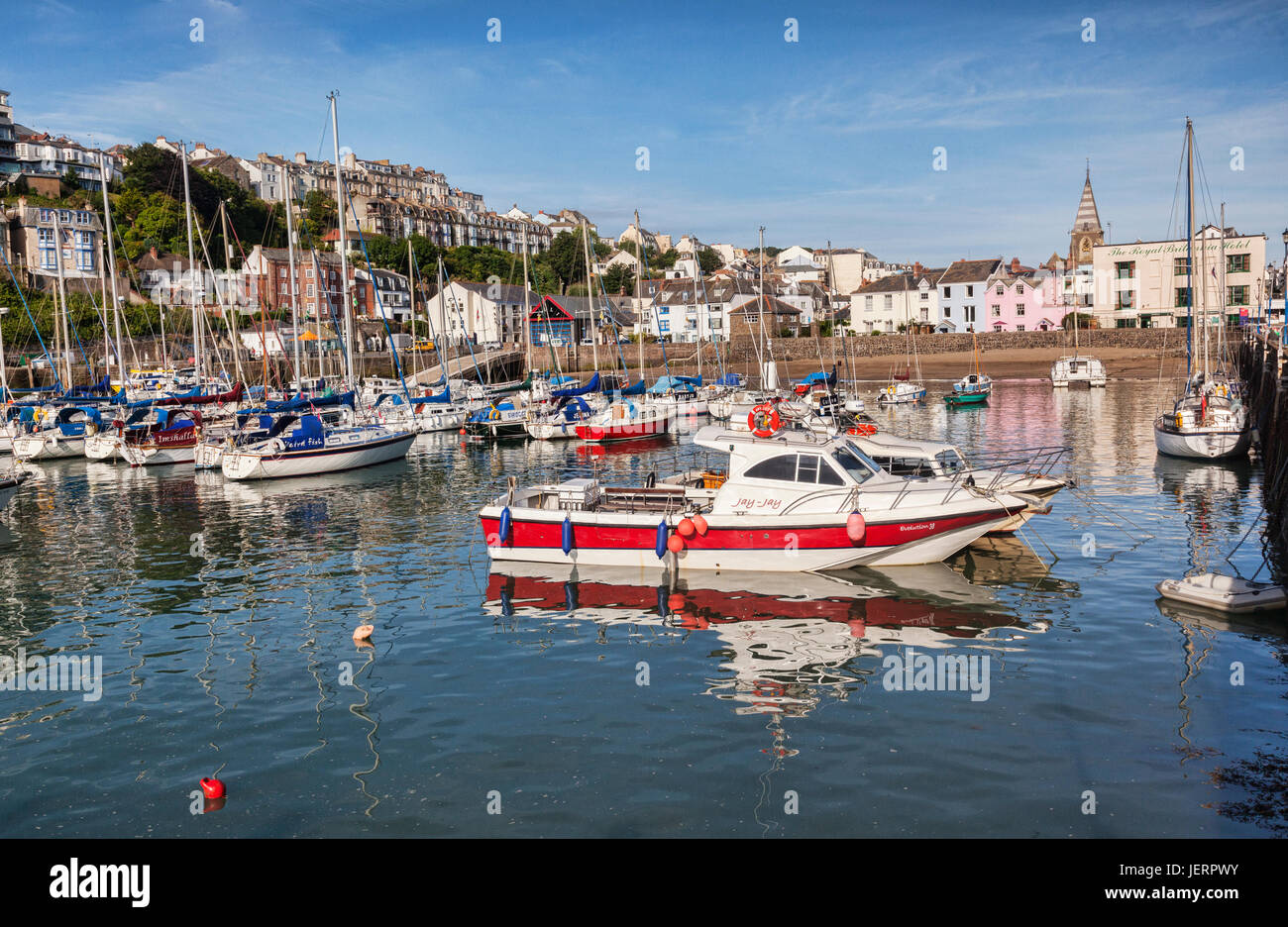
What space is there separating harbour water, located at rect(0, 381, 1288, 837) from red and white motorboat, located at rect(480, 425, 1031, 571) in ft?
1.81

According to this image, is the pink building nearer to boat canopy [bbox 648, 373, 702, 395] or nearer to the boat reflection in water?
boat canopy [bbox 648, 373, 702, 395]

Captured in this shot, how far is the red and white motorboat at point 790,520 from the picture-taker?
18.7 meters

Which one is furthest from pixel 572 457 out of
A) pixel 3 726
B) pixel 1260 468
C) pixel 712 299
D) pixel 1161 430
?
pixel 712 299

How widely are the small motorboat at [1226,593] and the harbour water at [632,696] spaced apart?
1.52 ft

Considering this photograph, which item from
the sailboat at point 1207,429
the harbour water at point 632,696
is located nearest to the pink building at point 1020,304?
the sailboat at point 1207,429

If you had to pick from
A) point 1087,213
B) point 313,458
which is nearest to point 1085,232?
point 1087,213

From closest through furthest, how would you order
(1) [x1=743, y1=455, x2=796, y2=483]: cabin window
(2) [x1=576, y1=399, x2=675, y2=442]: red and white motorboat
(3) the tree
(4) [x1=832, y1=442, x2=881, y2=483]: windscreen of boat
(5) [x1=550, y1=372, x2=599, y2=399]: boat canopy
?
1. (1) [x1=743, y1=455, x2=796, y2=483]: cabin window
2. (4) [x1=832, y1=442, x2=881, y2=483]: windscreen of boat
3. (2) [x1=576, y1=399, x2=675, y2=442]: red and white motorboat
4. (5) [x1=550, y1=372, x2=599, y2=399]: boat canopy
5. (3) the tree

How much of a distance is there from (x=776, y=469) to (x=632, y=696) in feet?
23.6

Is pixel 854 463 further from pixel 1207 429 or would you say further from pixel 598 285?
pixel 598 285

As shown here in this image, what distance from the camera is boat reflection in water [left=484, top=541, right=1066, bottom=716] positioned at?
14.0 meters

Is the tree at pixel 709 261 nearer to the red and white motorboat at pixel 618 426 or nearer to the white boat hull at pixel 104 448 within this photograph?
the red and white motorboat at pixel 618 426

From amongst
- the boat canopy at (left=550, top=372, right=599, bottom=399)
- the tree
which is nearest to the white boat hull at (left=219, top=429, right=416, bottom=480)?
the boat canopy at (left=550, top=372, right=599, bottom=399)
